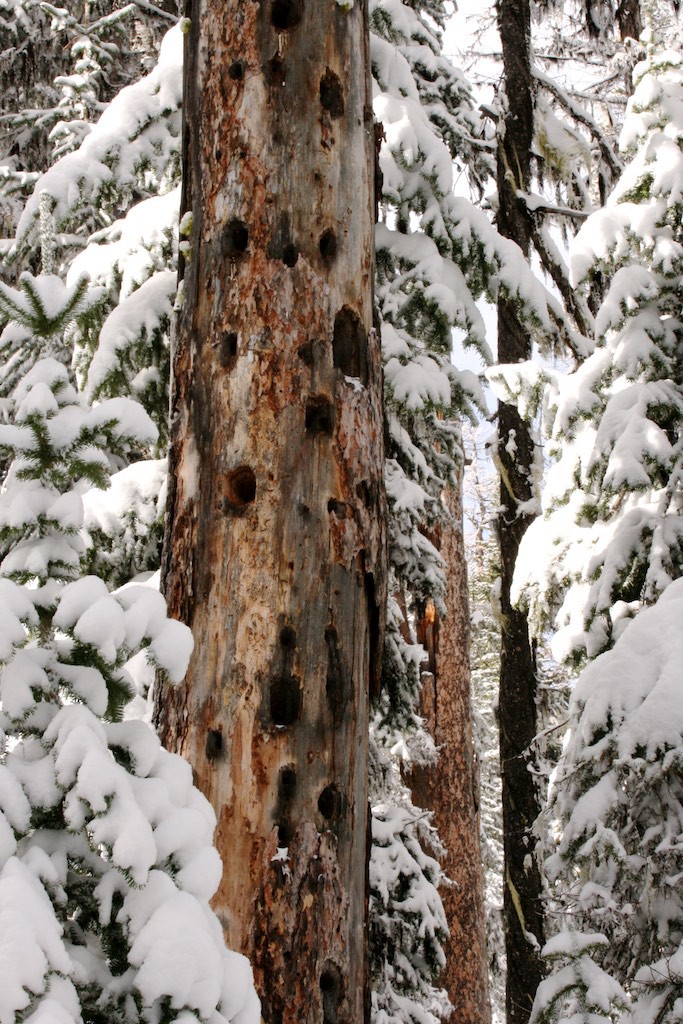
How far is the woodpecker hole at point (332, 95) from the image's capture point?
3.46 metres

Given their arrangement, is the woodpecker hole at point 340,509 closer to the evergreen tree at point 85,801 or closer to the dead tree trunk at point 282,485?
the dead tree trunk at point 282,485

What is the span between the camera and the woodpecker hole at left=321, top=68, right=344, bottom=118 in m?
3.46

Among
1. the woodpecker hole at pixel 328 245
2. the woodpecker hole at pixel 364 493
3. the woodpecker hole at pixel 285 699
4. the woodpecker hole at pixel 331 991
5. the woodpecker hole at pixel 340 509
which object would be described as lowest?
the woodpecker hole at pixel 331 991

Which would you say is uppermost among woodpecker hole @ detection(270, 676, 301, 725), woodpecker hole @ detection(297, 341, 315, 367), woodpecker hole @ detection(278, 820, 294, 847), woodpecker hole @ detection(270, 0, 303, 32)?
woodpecker hole @ detection(270, 0, 303, 32)

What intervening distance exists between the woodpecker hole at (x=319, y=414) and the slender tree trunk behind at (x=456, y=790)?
5572 mm

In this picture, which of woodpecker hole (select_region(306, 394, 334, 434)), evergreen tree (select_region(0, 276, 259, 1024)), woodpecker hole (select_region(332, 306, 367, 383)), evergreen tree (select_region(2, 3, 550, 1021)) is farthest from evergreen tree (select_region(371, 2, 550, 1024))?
evergreen tree (select_region(0, 276, 259, 1024))

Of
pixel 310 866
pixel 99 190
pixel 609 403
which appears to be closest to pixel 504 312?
pixel 609 403

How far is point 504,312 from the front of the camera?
9969mm

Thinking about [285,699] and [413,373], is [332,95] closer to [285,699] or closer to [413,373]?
[285,699]

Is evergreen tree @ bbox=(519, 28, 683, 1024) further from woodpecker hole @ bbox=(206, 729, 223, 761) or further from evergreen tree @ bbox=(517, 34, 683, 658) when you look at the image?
woodpecker hole @ bbox=(206, 729, 223, 761)

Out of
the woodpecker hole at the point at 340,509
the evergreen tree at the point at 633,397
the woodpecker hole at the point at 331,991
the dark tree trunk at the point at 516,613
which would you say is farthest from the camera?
the dark tree trunk at the point at 516,613

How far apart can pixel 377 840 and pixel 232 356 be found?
403 centimetres

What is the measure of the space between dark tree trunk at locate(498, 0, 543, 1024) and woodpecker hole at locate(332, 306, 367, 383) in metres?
5.74

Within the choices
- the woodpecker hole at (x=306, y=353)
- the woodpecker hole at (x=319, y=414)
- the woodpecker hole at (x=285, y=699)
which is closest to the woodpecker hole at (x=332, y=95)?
the woodpecker hole at (x=306, y=353)
